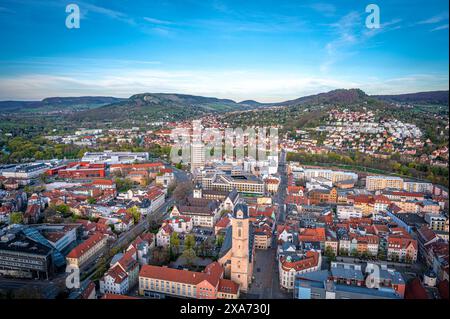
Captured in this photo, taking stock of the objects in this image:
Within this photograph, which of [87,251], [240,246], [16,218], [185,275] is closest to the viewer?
[185,275]

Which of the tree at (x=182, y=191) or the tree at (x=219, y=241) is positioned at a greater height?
the tree at (x=182, y=191)

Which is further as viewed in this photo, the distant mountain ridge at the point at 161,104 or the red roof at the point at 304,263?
the distant mountain ridge at the point at 161,104

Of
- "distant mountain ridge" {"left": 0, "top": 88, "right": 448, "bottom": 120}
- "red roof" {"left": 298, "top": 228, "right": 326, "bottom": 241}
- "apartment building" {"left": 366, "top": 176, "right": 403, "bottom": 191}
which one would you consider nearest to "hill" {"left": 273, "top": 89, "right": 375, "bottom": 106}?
"distant mountain ridge" {"left": 0, "top": 88, "right": 448, "bottom": 120}

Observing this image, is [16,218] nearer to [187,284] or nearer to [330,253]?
[187,284]

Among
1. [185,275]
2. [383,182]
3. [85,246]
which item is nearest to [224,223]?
[185,275]

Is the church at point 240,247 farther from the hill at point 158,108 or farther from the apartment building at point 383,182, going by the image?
the hill at point 158,108

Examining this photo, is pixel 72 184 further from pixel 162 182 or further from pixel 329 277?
pixel 329 277

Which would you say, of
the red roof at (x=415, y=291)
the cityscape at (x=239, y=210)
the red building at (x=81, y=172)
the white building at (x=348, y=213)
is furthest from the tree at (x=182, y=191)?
the red roof at (x=415, y=291)

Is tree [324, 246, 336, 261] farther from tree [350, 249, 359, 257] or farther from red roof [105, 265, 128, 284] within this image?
red roof [105, 265, 128, 284]

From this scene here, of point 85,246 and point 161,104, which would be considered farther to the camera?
point 161,104
